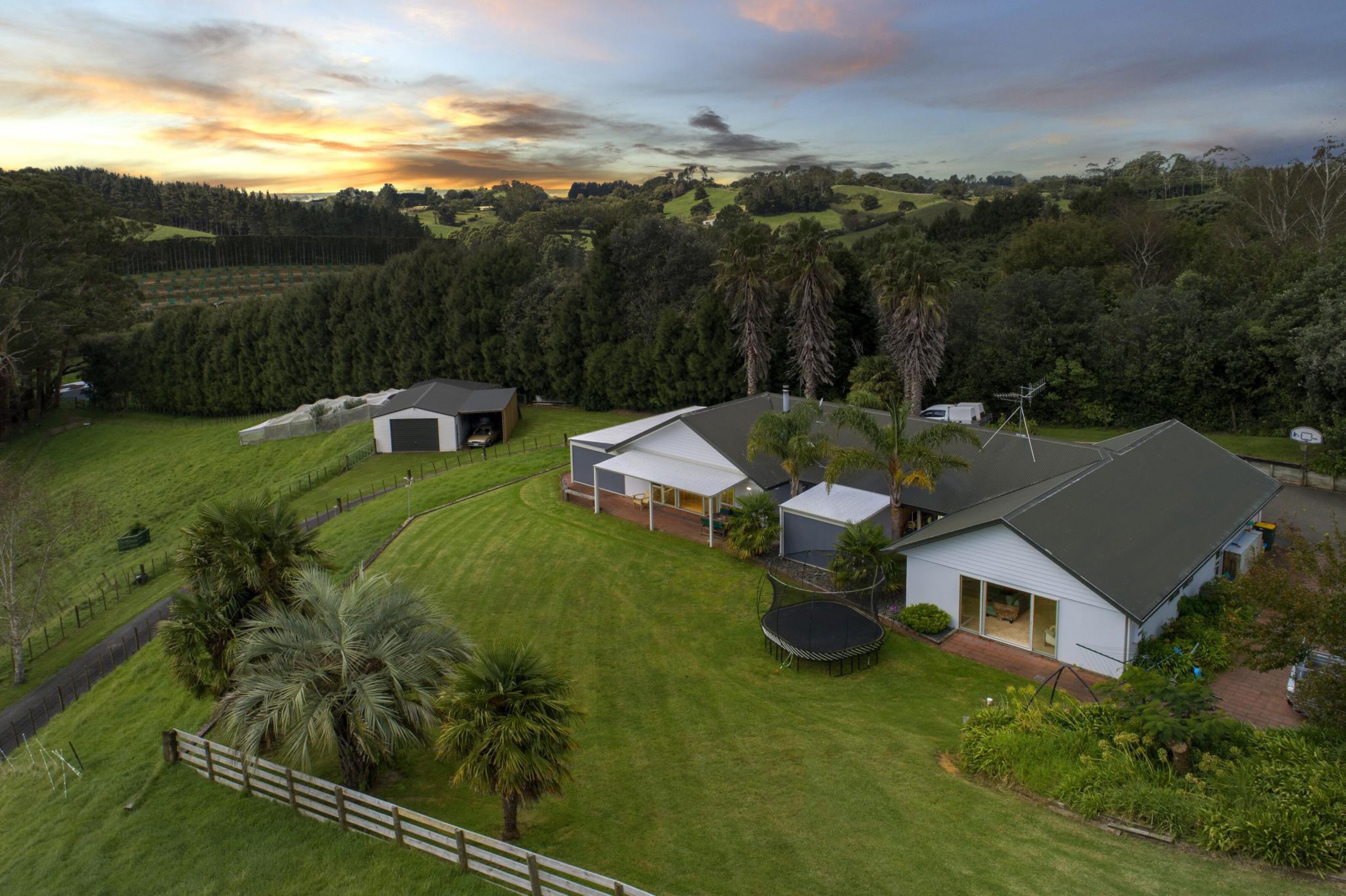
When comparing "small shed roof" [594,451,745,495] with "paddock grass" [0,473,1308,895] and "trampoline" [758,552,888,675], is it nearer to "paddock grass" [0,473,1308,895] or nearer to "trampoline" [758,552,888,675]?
"trampoline" [758,552,888,675]

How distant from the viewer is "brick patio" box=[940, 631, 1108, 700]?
16.7m

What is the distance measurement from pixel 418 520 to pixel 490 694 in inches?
845

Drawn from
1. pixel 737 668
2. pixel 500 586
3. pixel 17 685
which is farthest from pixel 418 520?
pixel 737 668

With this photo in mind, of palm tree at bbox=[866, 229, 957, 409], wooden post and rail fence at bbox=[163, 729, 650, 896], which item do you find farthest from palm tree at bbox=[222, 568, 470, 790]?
palm tree at bbox=[866, 229, 957, 409]

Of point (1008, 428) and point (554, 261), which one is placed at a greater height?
point (554, 261)

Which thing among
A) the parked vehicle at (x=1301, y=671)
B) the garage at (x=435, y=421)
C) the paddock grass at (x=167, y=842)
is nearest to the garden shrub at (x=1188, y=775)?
the parked vehicle at (x=1301, y=671)

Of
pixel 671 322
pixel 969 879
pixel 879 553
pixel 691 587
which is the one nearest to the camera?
pixel 969 879

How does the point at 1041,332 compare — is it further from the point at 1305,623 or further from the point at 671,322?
the point at 1305,623

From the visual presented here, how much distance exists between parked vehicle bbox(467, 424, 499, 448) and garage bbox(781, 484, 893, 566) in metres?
25.6

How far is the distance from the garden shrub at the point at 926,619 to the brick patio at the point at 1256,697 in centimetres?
553

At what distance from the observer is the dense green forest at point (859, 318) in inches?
1441

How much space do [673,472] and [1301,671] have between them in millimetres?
18476

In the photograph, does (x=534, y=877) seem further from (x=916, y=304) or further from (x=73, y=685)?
(x=916, y=304)

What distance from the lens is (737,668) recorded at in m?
17.9
